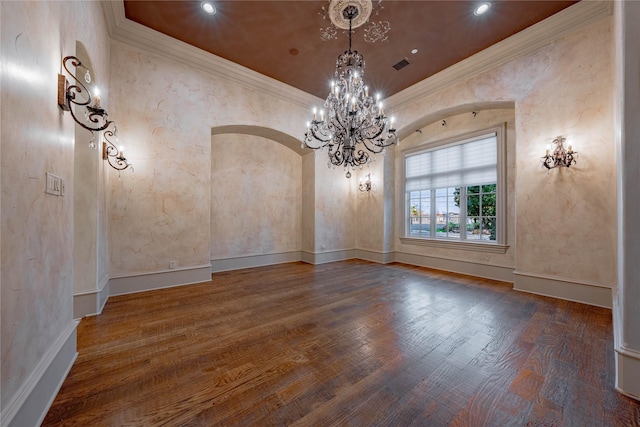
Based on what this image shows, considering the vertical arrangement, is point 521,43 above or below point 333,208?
above

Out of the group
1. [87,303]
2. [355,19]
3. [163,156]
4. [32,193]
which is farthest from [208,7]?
[87,303]

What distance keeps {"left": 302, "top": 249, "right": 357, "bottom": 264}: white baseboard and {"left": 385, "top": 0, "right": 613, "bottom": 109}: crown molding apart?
4.30m

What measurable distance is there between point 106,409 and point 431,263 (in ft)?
18.9

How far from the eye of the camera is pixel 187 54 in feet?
13.8

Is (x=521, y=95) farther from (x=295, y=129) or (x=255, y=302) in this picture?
(x=255, y=302)

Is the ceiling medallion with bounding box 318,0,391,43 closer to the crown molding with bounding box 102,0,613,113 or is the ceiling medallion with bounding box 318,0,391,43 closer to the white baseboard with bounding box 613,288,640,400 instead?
the crown molding with bounding box 102,0,613,113

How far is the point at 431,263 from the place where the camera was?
569 cm

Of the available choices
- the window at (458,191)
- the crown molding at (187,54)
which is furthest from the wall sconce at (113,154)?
the window at (458,191)

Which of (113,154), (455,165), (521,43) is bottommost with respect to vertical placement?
(113,154)

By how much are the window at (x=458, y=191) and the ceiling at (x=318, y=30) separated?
1784 millimetres

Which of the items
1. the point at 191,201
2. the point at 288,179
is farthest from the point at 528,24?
the point at 191,201

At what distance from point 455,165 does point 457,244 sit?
1.78 metres

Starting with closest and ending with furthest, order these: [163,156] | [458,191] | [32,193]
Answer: [32,193]
[163,156]
[458,191]

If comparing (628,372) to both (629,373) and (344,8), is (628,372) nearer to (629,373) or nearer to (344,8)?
(629,373)
